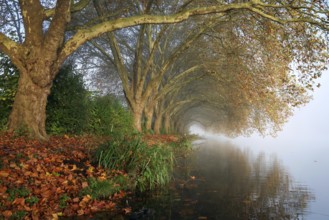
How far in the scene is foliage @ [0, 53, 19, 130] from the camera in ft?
41.0

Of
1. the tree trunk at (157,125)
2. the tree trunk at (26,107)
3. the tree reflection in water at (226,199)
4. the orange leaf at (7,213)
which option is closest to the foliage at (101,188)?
the tree reflection in water at (226,199)

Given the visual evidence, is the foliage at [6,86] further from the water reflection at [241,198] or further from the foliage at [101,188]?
the water reflection at [241,198]

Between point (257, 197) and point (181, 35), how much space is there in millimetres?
22089

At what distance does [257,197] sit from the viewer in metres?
9.13

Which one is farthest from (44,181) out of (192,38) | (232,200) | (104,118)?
(192,38)

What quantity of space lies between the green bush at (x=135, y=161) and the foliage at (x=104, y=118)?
6162 mm

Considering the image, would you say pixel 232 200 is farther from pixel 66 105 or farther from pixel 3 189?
pixel 66 105

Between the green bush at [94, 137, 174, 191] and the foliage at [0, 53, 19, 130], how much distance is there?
17.5 feet

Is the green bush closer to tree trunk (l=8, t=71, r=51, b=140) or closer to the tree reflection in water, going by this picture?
the tree reflection in water

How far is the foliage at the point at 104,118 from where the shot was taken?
53.9 feet

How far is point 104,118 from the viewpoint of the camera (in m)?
17.0

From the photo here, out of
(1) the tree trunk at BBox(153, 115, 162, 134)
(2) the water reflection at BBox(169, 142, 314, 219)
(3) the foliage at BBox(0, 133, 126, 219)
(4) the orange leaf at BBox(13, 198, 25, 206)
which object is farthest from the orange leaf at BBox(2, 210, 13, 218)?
(1) the tree trunk at BBox(153, 115, 162, 134)

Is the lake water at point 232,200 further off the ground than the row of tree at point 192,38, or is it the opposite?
the row of tree at point 192,38

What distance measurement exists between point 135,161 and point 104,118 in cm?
819
